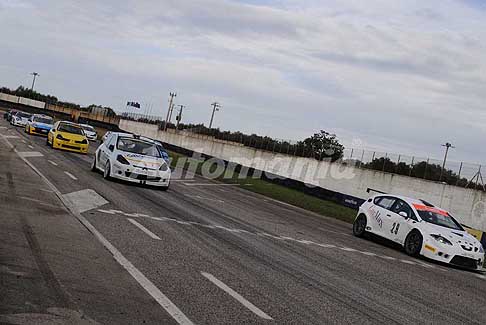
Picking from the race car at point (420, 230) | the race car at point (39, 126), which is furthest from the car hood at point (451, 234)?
the race car at point (39, 126)

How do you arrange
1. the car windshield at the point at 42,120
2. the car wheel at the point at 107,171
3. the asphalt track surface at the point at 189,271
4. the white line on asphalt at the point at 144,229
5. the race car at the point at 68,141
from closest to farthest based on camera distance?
the asphalt track surface at the point at 189,271 → the white line on asphalt at the point at 144,229 → the car wheel at the point at 107,171 → the race car at the point at 68,141 → the car windshield at the point at 42,120

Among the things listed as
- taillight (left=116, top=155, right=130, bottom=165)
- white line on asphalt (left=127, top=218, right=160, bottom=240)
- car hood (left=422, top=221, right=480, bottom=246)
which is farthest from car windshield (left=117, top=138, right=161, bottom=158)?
car hood (left=422, top=221, right=480, bottom=246)

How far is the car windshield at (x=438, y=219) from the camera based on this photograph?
16750 millimetres

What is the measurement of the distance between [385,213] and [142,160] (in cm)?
791

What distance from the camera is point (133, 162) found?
20609 mm

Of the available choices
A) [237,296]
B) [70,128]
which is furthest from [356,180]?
[237,296]

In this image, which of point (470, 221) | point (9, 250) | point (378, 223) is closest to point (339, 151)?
point (470, 221)

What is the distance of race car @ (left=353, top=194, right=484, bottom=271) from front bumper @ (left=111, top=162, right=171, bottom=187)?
6.61 m

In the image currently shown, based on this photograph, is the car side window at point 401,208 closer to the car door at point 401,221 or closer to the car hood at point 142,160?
the car door at point 401,221

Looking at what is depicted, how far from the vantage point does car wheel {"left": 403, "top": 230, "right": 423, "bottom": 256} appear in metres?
A: 16.0

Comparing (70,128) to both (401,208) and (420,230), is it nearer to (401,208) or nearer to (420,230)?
(401,208)

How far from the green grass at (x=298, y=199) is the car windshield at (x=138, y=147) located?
7.95 m

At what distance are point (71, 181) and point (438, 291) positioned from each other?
11.7 meters

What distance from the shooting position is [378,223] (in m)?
17.9
